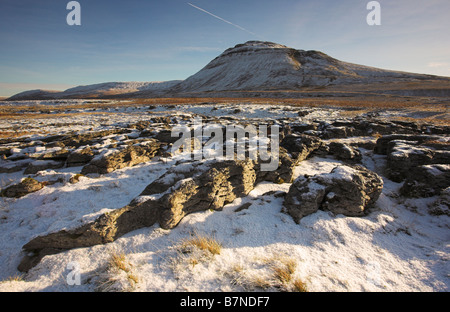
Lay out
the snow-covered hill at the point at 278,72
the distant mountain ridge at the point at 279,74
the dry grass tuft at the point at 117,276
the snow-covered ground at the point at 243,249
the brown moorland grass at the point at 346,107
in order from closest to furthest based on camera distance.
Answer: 1. the dry grass tuft at the point at 117,276
2. the snow-covered ground at the point at 243,249
3. the brown moorland grass at the point at 346,107
4. the distant mountain ridge at the point at 279,74
5. the snow-covered hill at the point at 278,72

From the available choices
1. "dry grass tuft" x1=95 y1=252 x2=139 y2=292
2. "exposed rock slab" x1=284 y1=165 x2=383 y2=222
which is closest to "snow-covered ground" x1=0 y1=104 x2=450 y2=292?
"dry grass tuft" x1=95 y1=252 x2=139 y2=292

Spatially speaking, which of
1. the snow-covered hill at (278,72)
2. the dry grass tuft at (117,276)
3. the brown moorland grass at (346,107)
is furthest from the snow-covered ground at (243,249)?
the snow-covered hill at (278,72)

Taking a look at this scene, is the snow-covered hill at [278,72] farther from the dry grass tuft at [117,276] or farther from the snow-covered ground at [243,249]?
the dry grass tuft at [117,276]

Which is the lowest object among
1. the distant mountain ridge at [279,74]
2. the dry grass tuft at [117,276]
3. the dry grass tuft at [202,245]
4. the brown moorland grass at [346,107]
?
the dry grass tuft at [117,276]

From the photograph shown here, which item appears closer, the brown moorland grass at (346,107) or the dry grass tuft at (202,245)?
the dry grass tuft at (202,245)

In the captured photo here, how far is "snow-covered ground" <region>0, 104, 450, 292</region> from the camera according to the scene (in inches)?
160

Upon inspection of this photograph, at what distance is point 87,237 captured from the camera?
5.10m

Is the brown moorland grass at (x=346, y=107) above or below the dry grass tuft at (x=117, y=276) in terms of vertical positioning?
above

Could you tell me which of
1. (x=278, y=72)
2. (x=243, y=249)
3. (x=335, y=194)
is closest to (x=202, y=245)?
(x=243, y=249)

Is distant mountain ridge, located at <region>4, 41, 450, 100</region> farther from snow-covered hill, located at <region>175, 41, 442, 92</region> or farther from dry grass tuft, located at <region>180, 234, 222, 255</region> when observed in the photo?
dry grass tuft, located at <region>180, 234, 222, 255</region>

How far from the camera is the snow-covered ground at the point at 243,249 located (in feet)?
13.3
